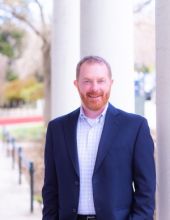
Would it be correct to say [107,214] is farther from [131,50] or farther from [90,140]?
[131,50]

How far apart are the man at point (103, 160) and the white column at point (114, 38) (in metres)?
1.84

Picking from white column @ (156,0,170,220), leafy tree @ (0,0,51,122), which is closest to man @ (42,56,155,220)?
white column @ (156,0,170,220)

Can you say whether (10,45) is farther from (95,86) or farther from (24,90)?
(95,86)

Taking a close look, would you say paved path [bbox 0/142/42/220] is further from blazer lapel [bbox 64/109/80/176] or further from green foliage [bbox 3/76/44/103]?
green foliage [bbox 3/76/44/103]

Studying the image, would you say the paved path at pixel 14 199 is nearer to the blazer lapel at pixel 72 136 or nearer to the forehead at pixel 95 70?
the blazer lapel at pixel 72 136

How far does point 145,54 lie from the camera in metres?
24.2

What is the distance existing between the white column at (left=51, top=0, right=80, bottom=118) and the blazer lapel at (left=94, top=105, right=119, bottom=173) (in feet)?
15.6

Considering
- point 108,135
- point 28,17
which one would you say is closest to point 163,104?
point 108,135

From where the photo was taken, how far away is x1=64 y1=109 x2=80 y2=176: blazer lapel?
2.94m

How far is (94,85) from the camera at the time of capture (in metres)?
2.86

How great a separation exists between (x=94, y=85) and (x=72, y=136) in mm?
366

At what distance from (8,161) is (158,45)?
15739 millimetres

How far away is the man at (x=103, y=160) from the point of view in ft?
9.35

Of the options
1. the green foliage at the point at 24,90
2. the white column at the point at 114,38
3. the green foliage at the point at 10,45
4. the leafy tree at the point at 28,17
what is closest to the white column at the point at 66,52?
the white column at the point at 114,38
